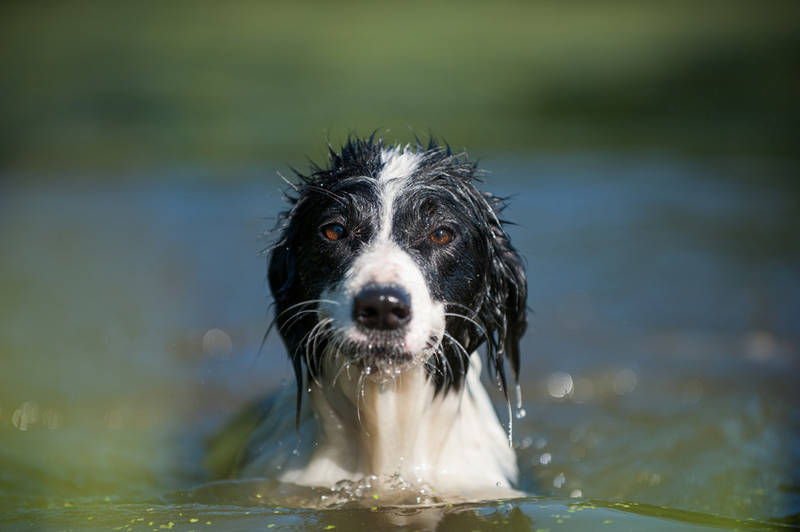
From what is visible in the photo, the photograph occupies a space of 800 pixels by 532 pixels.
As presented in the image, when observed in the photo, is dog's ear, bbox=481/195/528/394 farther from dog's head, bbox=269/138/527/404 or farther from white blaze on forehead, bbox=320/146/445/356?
white blaze on forehead, bbox=320/146/445/356

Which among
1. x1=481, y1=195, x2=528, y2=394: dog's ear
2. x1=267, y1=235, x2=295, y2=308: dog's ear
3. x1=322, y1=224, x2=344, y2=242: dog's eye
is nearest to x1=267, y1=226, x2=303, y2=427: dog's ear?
x1=267, y1=235, x2=295, y2=308: dog's ear

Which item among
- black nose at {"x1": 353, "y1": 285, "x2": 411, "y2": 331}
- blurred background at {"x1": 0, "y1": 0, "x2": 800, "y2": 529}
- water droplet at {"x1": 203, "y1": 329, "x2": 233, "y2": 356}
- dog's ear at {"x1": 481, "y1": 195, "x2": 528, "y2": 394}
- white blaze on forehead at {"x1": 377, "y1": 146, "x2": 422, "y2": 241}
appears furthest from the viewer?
water droplet at {"x1": 203, "y1": 329, "x2": 233, "y2": 356}

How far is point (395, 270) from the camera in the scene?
12.4 feet

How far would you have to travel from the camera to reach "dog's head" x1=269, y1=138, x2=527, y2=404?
382cm

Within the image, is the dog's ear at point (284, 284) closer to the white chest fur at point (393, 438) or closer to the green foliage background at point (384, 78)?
the white chest fur at point (393, 438)

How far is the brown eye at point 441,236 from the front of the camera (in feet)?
13.5

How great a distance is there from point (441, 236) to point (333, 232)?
45cm

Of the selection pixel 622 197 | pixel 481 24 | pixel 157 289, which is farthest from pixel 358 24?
pixel 157 289

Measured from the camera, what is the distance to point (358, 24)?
2425cm

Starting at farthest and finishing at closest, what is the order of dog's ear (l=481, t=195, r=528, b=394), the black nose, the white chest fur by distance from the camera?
dog's ear (l=481, t=195, r=528, b=394), the white chest fur, the black nose

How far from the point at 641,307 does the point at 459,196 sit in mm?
4826

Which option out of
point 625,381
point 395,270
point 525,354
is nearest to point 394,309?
point 395,270

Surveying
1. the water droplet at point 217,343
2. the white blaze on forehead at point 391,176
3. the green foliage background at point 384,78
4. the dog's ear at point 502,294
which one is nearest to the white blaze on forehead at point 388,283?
the white blaze on forehead at point 391,176

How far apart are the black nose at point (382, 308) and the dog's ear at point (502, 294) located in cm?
Result: 72
